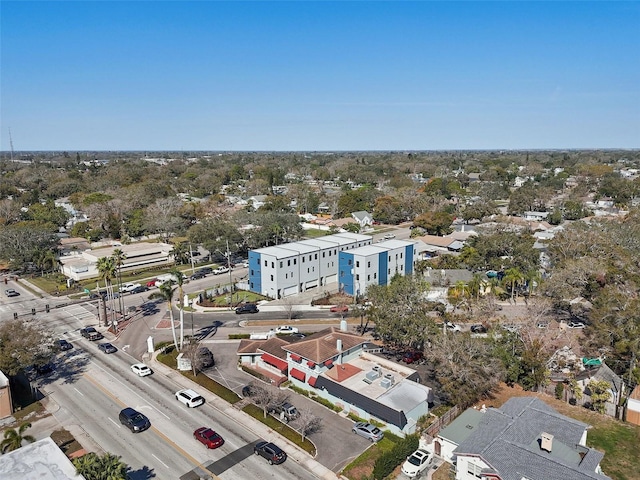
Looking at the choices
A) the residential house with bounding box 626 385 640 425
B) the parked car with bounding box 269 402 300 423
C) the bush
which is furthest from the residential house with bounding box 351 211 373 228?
the bush

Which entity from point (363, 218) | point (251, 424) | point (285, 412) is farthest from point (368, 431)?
point (363, 218)

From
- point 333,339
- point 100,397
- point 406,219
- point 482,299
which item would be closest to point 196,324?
point 100,397

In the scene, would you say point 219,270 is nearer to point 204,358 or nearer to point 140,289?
point 140,289

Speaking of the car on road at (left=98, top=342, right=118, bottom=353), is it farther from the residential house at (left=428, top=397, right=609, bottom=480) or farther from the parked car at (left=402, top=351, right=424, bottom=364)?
the residential house at (left=428, top=397, right=609, bottom=480)

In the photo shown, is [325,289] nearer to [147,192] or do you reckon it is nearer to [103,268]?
[103,268]

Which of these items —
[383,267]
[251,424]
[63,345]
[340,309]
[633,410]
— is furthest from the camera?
[383,267]

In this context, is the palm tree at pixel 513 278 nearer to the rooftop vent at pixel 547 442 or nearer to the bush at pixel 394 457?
the rooftop vent at pixel 547 442
